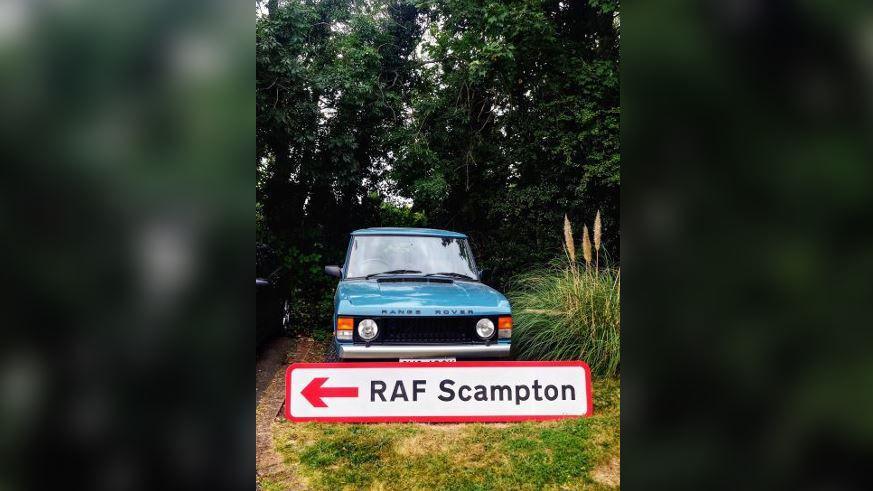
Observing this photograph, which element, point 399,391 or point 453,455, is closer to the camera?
point 399,391

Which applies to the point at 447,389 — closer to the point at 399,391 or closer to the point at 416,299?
the point at 399,391

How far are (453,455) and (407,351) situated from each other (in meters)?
0.92

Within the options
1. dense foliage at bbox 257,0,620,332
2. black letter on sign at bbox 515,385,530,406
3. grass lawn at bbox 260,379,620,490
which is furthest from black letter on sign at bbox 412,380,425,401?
dense foliage at bbox 257,0,620,332

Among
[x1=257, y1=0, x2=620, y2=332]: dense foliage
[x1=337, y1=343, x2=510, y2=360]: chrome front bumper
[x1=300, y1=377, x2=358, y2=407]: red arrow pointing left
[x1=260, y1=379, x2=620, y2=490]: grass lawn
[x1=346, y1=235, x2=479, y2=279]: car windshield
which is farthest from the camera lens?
[x1=257, y1=0, x2=620, y2=332]: dense foliage

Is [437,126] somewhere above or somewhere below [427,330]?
above

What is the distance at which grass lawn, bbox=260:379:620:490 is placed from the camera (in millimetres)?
3582

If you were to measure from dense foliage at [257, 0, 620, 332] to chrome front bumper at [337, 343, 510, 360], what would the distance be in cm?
469

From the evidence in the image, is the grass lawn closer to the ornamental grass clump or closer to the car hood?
the ornamental grass clump

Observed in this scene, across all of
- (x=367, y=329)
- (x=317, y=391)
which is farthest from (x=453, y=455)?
(x=317, y=391)

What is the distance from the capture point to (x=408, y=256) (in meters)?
5.55
